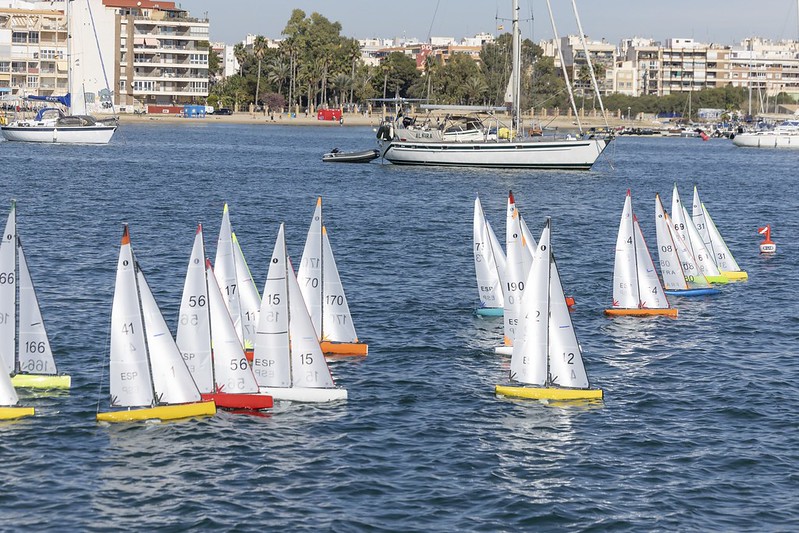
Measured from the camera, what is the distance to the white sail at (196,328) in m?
26.9

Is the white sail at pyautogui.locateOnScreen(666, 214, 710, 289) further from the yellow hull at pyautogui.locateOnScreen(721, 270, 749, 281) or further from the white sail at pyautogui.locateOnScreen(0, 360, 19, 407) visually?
the white sail at pyautogui.locateOnScreen(0, 360, 19, 407)

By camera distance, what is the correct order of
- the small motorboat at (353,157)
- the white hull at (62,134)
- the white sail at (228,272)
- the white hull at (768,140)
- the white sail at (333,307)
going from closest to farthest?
the white sail at (228,272), the white sail at (333,307), the small motorboat at (353,157), the white hull at (62,134), the white hull at (768,140)

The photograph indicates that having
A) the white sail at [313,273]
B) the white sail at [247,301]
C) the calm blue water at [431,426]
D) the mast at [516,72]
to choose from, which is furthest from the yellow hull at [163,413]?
the mast at [516,72]

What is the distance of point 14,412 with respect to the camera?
2684 cm

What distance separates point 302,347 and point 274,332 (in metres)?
0.84

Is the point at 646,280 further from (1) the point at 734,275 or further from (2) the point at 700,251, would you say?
(1) the point at 734,275

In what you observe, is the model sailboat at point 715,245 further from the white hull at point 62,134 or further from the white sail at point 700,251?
the white hull at point 62,134

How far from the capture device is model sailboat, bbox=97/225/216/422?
25922 millimetres

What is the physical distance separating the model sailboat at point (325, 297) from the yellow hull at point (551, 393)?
5.75 meters

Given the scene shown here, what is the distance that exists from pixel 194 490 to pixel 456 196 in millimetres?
61520

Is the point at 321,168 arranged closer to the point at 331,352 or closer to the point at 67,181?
the point at 67,181

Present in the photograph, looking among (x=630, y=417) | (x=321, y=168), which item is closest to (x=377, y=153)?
(x=321, y=168)

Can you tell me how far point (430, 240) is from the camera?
200 feet

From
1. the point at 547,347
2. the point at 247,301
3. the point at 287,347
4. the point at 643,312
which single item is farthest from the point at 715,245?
the point at 287,347
